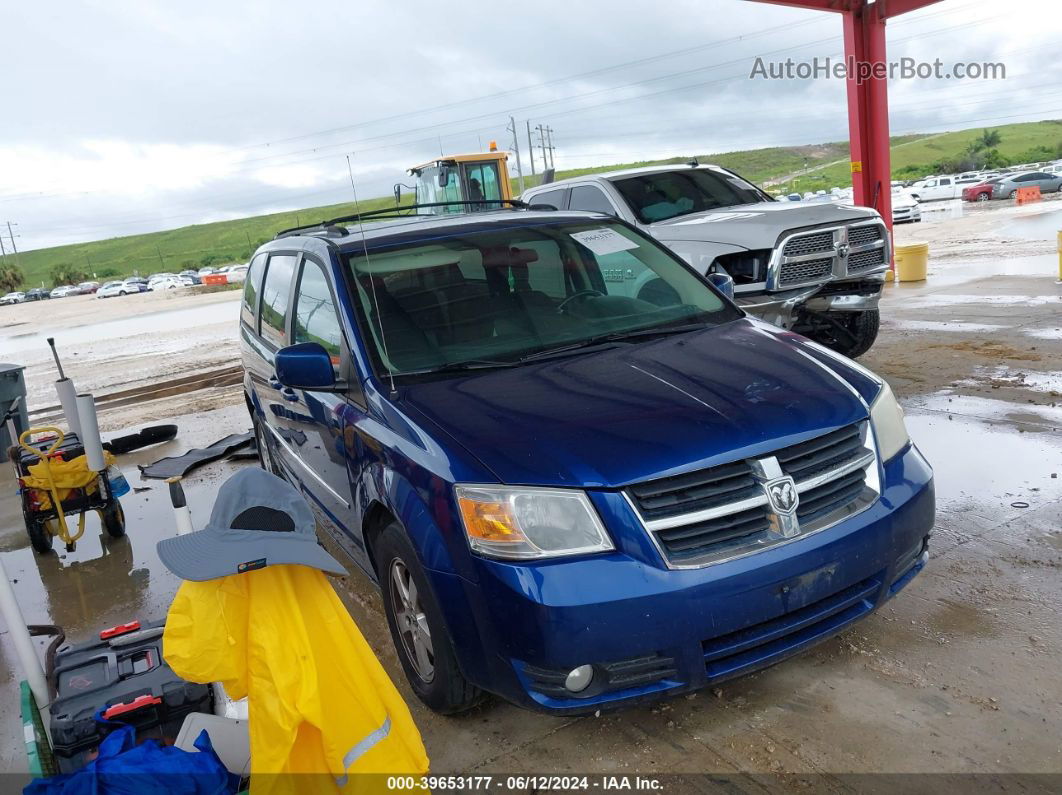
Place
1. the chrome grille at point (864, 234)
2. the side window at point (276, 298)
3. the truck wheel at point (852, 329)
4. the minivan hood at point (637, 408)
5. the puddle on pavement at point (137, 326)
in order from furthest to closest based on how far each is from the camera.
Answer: the puddle on pavement at point (137, 326) → the truck wheel at point (852, 329) → the chrome grille at point (864, 234) → the side window at point (276, 298) → the minivan hood at point (637, 408)

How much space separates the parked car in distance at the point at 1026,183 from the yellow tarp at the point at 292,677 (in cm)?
4475

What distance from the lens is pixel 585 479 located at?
2547mm

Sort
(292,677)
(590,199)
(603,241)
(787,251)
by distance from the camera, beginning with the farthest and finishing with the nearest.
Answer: (590,199) < (787,251) < (603,241) < (292,677)

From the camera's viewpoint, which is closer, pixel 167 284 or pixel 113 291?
pixel 167 284

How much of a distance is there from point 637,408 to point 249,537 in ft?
4.33

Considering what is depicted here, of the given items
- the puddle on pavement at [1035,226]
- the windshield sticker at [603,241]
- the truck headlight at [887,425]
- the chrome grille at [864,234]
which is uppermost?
the windshield sticker at [603,241]

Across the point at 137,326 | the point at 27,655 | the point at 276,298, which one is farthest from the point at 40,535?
the point at 137,326

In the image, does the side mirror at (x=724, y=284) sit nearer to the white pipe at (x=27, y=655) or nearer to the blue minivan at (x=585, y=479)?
the blue minivan at (x=585, y=479)

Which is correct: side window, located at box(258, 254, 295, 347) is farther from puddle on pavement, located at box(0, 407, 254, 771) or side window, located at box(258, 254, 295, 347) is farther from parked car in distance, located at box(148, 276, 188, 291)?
parked car in distance, located at box(148, 276, 188, 291)

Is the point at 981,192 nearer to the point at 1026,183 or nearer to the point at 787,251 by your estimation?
the point at 1026,183

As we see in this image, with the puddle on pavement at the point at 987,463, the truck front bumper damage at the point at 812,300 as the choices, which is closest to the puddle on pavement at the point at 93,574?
the puddle on pavement at the point at 987,463

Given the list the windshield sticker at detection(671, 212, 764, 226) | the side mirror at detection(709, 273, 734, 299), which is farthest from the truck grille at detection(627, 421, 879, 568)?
the windshield sticker at detection(671, 212, 764, 226)

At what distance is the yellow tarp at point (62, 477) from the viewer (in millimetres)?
5234

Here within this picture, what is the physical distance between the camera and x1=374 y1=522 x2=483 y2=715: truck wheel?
9.27 ft
